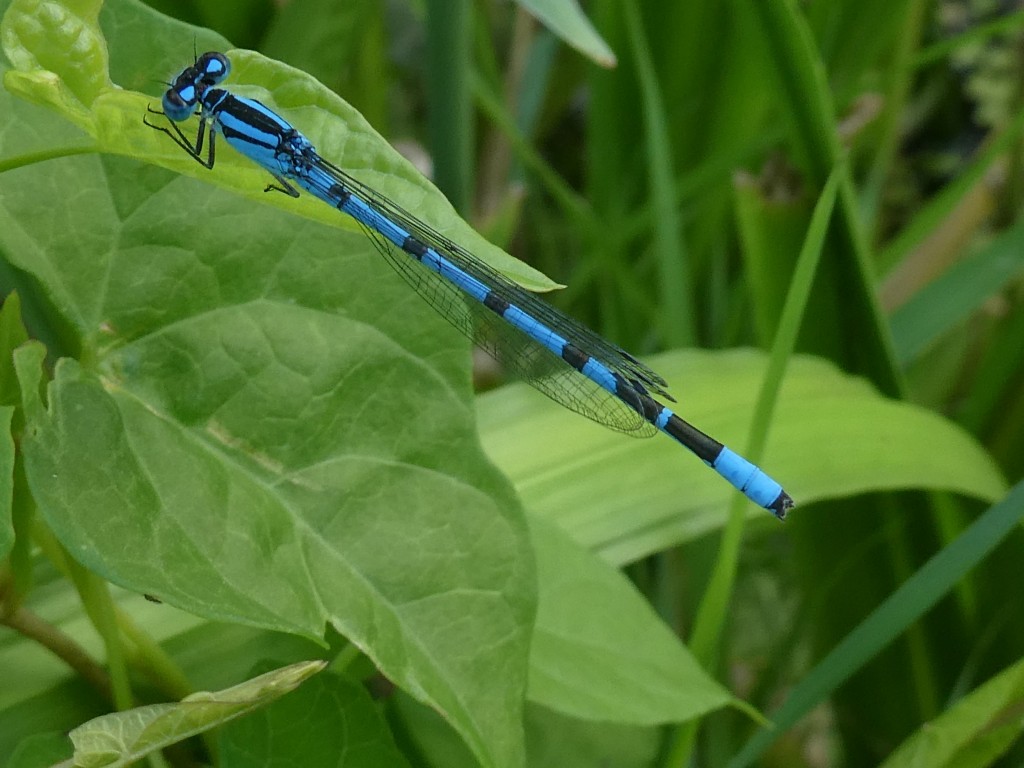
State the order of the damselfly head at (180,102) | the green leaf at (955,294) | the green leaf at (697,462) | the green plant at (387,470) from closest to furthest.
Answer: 1. the green plant at (387,470)
2. the damselfly head at (180,102)
3. the green leaf at (697,462)
4. the green leaf at (955,294)

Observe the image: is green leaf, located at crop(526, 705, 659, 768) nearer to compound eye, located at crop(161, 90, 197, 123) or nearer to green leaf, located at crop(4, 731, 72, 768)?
green leaf, located at crop(4, 731, 72, 768)

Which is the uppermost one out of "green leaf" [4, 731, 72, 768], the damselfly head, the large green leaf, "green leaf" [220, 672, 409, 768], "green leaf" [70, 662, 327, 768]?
the damselfly head

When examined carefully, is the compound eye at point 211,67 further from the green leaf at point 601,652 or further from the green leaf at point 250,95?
the green leaf at point 601,652

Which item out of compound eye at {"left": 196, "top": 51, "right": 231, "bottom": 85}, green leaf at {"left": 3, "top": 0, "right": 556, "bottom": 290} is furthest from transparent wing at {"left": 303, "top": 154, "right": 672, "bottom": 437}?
green leaf at {"left": 3, "top": 0, "right": 556, "bottom": 290}

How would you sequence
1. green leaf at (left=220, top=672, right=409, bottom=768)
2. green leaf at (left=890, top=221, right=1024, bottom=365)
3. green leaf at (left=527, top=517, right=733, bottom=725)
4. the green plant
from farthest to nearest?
green leaf at (left=890, top=221, right=1024, bottom=365) < green leaf at (left=527, top=517, right=733, bottom=725) < green leaf at (left=220, top=672, right=409, bottom=768) < the green plant

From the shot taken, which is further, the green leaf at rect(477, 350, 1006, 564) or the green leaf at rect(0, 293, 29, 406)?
the green leaf at rect(477, 350, 1006, 564)

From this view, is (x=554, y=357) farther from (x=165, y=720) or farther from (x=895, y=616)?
(x=165, y=720)

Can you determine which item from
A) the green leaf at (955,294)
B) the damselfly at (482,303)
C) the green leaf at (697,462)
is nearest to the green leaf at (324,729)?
the damselfly at (482,303)
